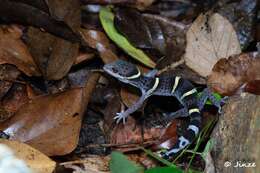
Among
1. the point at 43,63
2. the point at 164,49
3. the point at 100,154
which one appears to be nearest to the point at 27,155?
the point at 100,154

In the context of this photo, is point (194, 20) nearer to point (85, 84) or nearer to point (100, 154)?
point (85, 84)

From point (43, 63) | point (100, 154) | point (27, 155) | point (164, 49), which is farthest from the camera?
point (164, 49)

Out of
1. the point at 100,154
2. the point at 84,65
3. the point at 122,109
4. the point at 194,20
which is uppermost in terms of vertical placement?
the point at 194,20

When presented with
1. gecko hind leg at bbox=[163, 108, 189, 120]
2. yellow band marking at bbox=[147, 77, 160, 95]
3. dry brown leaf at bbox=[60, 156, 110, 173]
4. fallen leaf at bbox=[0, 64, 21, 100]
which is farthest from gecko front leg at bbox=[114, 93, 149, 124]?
fallen leaf at bbox=[0, 64, 21, 100]

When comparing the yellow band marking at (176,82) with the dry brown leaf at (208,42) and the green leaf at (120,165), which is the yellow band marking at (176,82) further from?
the green leaf at (120,165)

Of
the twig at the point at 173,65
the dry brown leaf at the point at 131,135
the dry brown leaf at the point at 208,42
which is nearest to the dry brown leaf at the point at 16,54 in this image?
the dry brown leaf at the point at 131,135

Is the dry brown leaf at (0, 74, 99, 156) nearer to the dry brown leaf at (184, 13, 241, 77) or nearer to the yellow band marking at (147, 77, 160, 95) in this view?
the yellow band marking at (147, 77, 160, 95)

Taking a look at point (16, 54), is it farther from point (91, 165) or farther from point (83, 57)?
point (91, 165)
